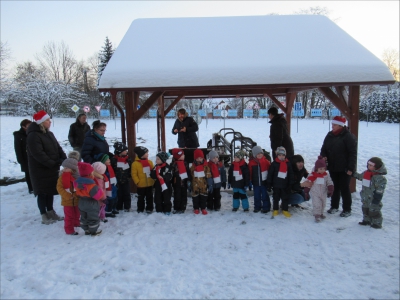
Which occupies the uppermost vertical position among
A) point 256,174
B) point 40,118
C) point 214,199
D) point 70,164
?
point 40,118

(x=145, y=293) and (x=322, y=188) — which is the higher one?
(x=322, y=188)

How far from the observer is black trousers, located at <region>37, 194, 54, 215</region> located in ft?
16.0

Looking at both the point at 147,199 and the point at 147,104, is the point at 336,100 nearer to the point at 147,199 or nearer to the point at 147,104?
the point at 147,104

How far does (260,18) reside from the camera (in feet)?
26.1

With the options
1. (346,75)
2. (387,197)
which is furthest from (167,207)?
(387,197)

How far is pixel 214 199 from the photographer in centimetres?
550

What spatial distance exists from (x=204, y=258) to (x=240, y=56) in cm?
395

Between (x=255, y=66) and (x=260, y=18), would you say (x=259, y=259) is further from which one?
(x=260, y=18)

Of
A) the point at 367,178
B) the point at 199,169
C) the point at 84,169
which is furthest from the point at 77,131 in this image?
the point at 367,178

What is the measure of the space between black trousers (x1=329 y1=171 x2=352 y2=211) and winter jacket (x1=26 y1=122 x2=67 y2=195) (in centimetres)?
462

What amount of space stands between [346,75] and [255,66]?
1613 millimetres

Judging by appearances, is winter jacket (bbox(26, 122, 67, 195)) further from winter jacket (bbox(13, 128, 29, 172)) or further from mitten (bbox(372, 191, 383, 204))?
mitten (bbox(372, 191, 383, 204))

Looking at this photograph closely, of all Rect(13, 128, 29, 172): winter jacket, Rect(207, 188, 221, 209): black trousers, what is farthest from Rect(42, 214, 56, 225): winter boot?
Rect(207, 188, 221, 209): black trousers

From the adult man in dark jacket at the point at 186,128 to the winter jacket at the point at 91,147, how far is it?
2416mm
